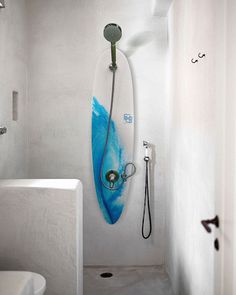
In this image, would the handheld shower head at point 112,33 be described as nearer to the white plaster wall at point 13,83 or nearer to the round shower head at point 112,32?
the round shower head at point 112,32

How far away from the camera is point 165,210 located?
3160mm

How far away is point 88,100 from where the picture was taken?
3.15 m

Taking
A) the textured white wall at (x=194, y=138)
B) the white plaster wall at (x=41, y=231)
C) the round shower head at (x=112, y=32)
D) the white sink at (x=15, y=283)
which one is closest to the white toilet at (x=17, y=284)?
the white sink at (x=15, y=283)

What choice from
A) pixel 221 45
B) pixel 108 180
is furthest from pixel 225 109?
pixel 108 180

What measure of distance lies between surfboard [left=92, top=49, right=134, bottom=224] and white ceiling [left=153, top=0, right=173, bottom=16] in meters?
0.49

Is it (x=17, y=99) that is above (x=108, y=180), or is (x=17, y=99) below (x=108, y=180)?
above

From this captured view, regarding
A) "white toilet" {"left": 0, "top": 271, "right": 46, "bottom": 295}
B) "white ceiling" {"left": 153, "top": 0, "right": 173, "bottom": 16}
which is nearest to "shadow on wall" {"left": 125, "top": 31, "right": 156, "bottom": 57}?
"white ceiling" {"left": 153, "top": 0, "right": 173, "bottom": 16}

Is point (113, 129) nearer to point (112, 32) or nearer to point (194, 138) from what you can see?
point (112, 32)

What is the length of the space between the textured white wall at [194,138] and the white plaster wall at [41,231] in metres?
0.76

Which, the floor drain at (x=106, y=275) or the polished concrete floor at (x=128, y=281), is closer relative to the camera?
the polished concrete floor at (x=128, y=281)

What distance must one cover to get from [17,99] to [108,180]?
1107 millimetres

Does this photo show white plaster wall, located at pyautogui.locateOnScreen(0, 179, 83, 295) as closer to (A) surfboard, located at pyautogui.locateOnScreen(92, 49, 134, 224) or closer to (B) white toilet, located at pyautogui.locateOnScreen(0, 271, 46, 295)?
(B) white toilet, located at pyautogui.locateOnScreen(0, 271, 46, 295)

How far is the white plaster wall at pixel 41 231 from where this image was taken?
7.12 feet

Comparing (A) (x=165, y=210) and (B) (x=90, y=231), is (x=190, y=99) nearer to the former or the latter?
(A) (x=165, y=210)
